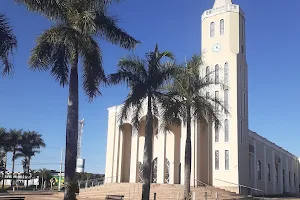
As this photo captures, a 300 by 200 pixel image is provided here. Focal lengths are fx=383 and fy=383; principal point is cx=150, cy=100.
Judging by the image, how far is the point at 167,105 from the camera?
74.4 feet

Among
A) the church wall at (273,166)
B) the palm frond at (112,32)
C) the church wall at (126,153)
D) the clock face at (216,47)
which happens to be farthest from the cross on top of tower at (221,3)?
the palm frond at (112,32)

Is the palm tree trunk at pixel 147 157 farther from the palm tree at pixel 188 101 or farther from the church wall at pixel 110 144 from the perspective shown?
the church wall at pixel 110 144

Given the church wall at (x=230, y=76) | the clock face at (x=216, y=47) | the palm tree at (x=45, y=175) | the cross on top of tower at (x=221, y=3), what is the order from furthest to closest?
the palm tree at (x=45, y=175) → the cross on top of tower at (x=221, y=3) → the clock face at (x=216, y=47) → the church wall at (x=230, y=76)

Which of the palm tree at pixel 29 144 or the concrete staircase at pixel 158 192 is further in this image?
the palm tree at pixel 29 144

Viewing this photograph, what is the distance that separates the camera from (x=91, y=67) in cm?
1762

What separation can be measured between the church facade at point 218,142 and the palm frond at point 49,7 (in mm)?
19298

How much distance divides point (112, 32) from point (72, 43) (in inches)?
89.9

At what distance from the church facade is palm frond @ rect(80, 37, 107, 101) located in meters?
17.3

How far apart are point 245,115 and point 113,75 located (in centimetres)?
2070

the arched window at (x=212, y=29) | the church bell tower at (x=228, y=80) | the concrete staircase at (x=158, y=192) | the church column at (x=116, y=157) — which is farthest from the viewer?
the church column at (x=116, y=157)

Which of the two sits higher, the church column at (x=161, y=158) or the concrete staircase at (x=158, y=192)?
the church column at (x=161, y=158)

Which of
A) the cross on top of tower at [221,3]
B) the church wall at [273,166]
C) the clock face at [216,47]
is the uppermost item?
the cross on top of tower at [221,3]

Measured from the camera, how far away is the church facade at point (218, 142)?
118 ft

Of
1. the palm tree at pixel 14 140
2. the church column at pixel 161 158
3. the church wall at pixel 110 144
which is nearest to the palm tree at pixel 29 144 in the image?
the palm tree at pixel 14 140
